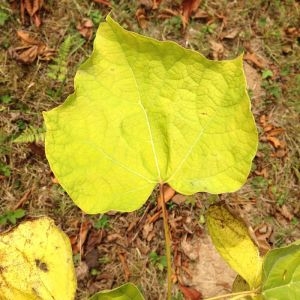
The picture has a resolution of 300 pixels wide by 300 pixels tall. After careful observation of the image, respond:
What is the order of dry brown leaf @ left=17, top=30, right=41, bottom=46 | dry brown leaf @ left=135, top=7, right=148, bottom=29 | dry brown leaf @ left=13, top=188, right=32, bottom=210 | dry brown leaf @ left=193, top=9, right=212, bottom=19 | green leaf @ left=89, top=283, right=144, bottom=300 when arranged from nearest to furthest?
1. green leaf @ left=89, top=283, right=144, bottom=300
2. dry brown leaf @ left=13, top=188, right=32, bottom=210
3. dry brown leaf @ left=17, top=30, right=41, bottom=46
4. dry brown leaf @ left=135, top=7, right=148, bottom=29
5. dry brown leaf @ left=193, top=9, right=212, bottom=19

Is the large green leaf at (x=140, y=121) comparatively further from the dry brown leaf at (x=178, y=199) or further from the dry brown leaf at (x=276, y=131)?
the dry brown leaf at (x=276, y=131)

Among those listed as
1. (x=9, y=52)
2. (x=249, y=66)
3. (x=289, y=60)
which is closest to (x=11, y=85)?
(x=9, y=52)

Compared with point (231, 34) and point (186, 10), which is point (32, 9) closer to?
point (186, 10)

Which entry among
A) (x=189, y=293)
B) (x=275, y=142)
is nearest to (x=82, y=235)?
(x=189, y=293)

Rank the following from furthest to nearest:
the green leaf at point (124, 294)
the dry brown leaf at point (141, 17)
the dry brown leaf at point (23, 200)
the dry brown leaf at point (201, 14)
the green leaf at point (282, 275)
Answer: the dry brown leaf at point (201, 14) → the dry brown leaf at point (141, 17) → the dry brown leaf at point (23, 200) → the green leaf at point (282, 275) → the green leaf at point (124, 294)

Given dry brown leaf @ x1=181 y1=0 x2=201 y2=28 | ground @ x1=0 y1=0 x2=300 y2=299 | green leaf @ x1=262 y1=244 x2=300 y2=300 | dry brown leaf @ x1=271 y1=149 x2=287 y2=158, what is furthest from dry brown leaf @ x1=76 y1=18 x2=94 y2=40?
green leaf @ x1=262 y1=244 x2=300 y2=300

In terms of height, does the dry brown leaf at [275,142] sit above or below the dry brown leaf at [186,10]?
below

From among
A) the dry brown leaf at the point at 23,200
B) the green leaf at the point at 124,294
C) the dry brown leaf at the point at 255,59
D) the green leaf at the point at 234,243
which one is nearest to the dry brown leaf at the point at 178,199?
the dry brown leaf at the point at 23,200

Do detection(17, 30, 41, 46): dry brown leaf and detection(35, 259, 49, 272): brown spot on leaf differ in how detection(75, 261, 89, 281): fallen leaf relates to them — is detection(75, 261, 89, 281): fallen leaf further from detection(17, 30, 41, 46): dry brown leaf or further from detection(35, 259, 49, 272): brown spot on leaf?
detection(35, 259, 49, 272): brown spot on leaf
